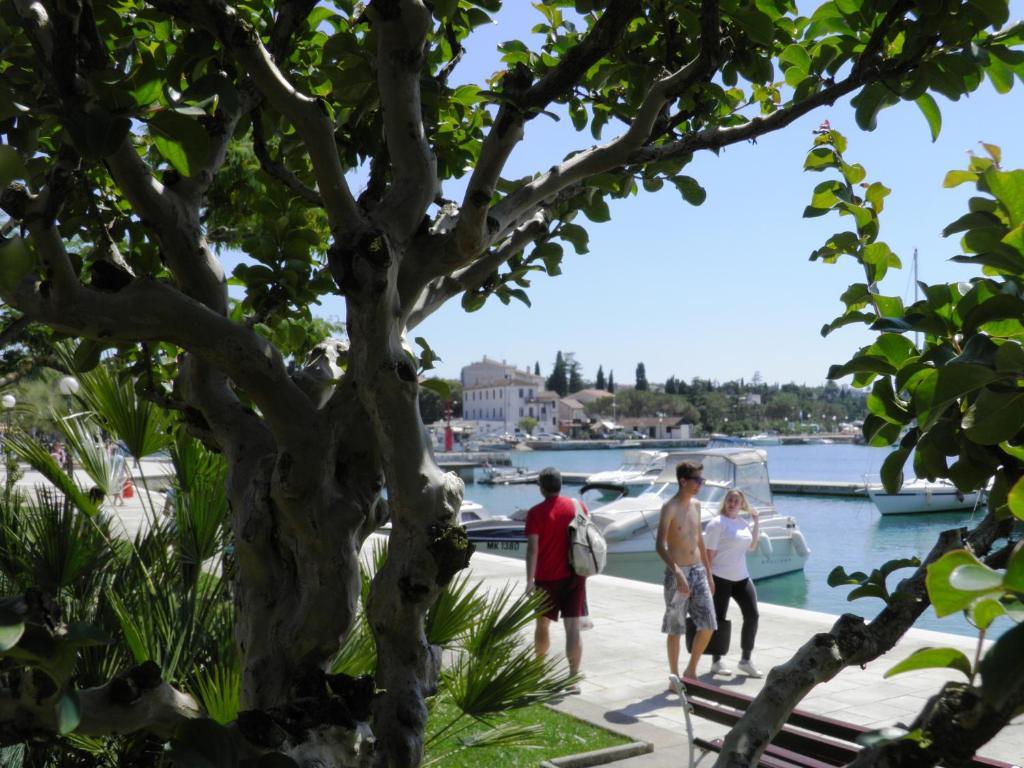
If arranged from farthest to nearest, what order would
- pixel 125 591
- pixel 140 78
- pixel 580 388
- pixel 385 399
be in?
1. pixel 580 388
2. pixel 125 591
3. pixel 385 399
4. pixel 140 78

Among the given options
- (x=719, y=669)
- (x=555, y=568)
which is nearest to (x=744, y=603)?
(x=719, y=669)

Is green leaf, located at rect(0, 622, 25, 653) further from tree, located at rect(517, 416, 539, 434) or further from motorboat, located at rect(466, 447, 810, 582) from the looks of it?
tree, located at rect(517, 416, 539, 434)

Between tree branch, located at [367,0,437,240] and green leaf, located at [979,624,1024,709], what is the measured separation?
1858mm

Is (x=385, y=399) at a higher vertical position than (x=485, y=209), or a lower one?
lower

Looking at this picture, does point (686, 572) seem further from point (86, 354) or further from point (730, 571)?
point (86, 354)

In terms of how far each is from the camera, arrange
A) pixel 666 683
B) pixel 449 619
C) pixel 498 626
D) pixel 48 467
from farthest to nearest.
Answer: pixel 666 683, pixel 48 467, pixel 449 619, pixel 498 626

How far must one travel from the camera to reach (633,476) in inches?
1339

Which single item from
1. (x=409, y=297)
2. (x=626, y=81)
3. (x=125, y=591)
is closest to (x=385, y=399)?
(x=409, y=297)

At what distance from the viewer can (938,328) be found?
1473 millimetres

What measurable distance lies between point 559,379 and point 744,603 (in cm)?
15950

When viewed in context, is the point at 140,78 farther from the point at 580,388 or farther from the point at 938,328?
the point at 580,388

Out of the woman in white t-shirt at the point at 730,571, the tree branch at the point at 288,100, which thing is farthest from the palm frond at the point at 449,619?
the woman in white t-shirt at the point at 730,571

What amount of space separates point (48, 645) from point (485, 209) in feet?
4.69

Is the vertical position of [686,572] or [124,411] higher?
[124,411]
